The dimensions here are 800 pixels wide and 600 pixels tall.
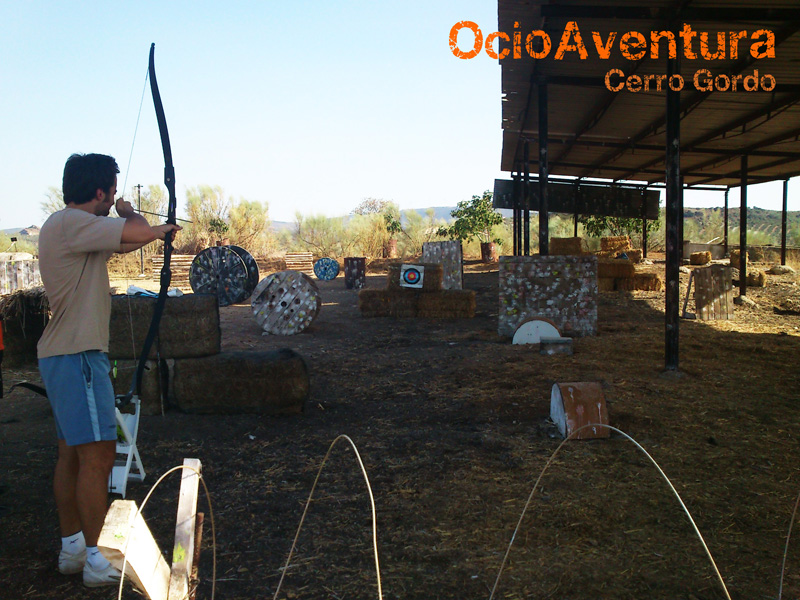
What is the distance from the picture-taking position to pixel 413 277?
11.5m

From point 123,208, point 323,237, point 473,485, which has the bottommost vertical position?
point 473,485

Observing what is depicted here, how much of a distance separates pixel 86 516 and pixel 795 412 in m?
5.18

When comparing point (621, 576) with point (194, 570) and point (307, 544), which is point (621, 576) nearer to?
point (307, 544)

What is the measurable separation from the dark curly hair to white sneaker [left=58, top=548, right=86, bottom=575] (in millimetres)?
1590

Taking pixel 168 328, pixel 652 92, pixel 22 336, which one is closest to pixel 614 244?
pixel 652 92

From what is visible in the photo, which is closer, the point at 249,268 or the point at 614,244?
the point at 249,268

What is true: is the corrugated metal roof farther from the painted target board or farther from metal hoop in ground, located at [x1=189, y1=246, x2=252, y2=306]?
metal hoop in ground, located at [x1=189, y1=246, x2=252, y2=306]

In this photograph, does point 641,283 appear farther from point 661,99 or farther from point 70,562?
point 70,562

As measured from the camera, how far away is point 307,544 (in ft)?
9.68

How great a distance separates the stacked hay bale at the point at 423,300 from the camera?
37.4 ft

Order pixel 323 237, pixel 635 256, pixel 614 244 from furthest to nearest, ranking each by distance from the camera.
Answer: pixel 323 237 → pixel 614 244 → pixel 635 256

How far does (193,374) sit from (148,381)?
38 centimetres

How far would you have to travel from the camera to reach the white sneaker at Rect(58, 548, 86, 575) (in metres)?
2.68

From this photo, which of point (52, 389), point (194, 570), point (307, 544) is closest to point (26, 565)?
point (52, 389)
